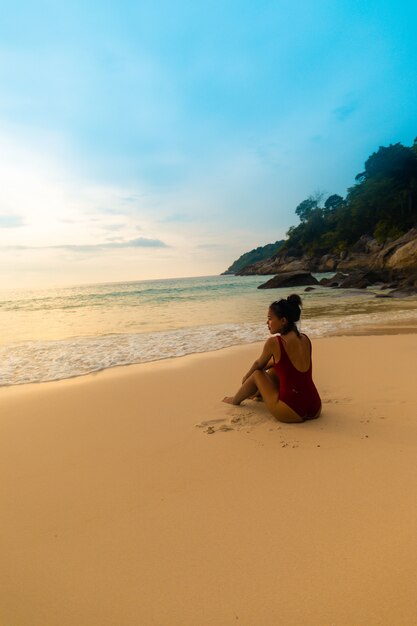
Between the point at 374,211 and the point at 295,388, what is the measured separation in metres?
63.9

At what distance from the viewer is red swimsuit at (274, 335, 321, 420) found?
13.1 feet

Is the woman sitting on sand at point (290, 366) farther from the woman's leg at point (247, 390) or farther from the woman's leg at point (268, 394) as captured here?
the woman's leg at point (247, 390)

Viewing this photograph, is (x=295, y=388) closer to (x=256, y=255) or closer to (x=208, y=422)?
(x=208, y=422)

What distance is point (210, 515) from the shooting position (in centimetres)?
245

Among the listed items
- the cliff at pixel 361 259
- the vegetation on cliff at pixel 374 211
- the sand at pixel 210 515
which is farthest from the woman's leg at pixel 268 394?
the vegetation on cliff at pixel 374 211

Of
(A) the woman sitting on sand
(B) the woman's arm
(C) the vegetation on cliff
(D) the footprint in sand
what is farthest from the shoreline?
(C) the vegetation on cliff

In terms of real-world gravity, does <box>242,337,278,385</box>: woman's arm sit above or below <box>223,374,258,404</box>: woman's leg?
above

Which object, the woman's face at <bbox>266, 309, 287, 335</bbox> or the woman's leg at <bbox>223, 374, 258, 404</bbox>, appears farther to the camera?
the woman's leg at <bbox>223, 374, 258, 404</bbox>

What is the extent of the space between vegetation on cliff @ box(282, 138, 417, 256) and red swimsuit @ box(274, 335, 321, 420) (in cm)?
4661

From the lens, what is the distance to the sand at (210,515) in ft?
5.84

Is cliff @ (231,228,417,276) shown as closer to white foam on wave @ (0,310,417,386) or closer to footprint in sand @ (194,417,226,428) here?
white foam on wave @ (0,310,417,386)

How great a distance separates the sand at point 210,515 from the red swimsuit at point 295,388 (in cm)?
18

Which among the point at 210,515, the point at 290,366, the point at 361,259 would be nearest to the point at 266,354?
the point at 290,366

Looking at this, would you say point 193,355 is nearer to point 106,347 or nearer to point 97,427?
point 106,347
